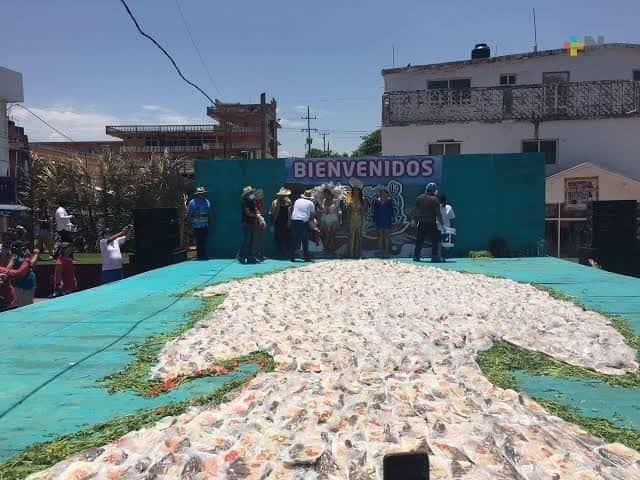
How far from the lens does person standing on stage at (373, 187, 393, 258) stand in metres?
13.9

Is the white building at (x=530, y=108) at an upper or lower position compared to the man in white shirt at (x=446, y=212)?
upper

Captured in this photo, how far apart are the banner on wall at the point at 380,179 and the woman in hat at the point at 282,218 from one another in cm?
80

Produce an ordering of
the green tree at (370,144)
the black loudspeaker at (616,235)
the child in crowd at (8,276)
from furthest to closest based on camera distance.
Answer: the green tree at (370,144) < the black loudspeaker at (616,235) < the child in crowd at (8,276)

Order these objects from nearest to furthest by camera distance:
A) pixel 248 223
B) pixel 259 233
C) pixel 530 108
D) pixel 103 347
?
pixel 103 347
pixel 248 223
pixel 259 233
pixel 530 108

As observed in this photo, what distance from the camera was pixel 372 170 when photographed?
14555 millimetres

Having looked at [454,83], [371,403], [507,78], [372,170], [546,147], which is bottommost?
[371,403]

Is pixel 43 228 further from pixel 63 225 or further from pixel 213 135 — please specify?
pixel 213 135

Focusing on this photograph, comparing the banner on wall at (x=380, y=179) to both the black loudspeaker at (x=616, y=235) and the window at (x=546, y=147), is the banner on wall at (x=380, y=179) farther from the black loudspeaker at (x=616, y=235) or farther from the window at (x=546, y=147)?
the window at (x=546, y=147)

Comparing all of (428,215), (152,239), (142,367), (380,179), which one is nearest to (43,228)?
(152,239)

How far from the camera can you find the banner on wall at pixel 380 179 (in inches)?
571

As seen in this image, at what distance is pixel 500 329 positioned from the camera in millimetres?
5793

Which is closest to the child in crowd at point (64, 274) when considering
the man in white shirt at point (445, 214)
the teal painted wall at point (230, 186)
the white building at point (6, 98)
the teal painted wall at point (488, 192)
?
the teal painted wall at point (230, 186)

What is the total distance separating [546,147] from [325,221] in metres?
11.8

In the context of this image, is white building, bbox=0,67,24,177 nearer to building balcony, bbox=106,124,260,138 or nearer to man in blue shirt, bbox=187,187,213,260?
man in blue shirt, bbox=187,187,213,260
